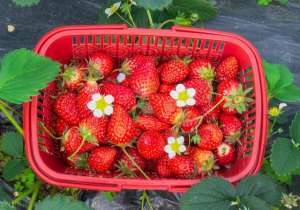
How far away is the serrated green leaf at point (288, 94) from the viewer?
145 centimetres

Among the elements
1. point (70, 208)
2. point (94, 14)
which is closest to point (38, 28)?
point (94, 14)

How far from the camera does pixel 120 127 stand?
130 cm

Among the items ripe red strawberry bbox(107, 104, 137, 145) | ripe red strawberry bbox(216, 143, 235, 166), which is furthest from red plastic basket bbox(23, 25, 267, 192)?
ripe red strawberry bbox(107, 104, 137, 145)

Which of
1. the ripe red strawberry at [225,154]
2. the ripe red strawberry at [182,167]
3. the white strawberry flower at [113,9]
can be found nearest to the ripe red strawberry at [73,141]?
the ripe red strawberry at [182,167]

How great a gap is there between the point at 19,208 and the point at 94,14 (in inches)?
28.1

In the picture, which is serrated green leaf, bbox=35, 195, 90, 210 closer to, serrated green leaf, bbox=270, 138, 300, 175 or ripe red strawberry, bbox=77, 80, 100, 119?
ripe red strawberry, bbox=77, 80, 100, 119

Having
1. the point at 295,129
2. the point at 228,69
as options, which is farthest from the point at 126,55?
the point at 295,129

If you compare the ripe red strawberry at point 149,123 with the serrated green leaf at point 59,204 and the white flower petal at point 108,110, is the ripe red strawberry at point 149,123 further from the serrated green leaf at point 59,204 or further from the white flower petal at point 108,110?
the serrated green leaf at point 59,204

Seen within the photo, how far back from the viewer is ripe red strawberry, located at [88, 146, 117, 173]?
1.32 m

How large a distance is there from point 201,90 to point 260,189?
0.30m

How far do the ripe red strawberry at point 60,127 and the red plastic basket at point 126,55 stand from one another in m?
0.02

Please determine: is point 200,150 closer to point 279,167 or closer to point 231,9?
point 279,167

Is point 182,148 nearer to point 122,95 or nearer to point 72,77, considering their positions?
point 122,95

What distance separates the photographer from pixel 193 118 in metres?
1.35
